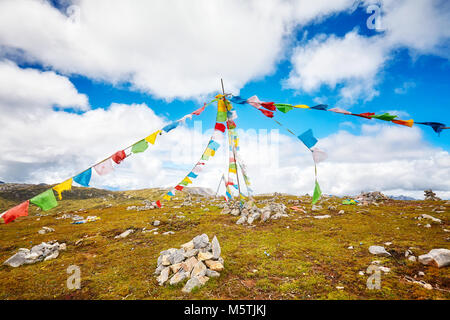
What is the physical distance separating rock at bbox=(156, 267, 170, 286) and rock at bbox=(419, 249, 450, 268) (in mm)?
11679

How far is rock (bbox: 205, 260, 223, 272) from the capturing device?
912 centimetres

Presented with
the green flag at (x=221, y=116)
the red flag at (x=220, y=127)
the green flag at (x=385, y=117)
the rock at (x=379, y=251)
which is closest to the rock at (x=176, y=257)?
the rock at (x=379, y=251)

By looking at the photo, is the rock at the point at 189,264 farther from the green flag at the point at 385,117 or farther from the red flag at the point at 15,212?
the green flag at the point at 385,117

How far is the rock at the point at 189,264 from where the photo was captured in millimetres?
9031

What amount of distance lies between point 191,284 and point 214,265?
1.54m

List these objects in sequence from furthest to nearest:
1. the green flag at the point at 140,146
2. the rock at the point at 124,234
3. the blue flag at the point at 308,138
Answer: the rock at the point at 124,234
the green flag at the point at 140,146
the blue flag at the point at 308,138

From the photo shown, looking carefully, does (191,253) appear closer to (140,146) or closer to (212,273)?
(212,273)

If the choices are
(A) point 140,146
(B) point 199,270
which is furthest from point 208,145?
(B) point 199,270

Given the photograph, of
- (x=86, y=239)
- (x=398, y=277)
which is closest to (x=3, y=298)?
(x=86, y=239)

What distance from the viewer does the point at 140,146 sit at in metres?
11.4

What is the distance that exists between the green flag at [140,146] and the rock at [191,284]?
7.47m

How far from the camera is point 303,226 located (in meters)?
17.3

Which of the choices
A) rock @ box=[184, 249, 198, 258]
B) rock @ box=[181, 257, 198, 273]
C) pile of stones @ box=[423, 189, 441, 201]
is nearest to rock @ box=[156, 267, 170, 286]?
rock @ box=[181, 257, 198, 273]

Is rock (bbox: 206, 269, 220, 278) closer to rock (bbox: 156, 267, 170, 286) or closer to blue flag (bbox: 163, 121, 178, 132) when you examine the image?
rock (bbox: 156, 267, 170, 286)
